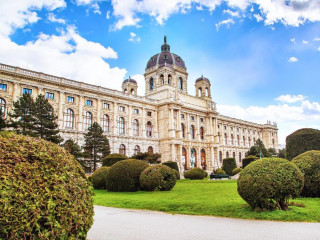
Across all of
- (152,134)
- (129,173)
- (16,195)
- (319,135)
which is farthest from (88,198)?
(152,134)

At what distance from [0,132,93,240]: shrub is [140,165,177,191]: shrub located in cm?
1251

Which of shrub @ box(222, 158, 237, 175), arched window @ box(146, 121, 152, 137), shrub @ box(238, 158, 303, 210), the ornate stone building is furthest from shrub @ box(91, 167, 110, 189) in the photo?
arched window @ box(146, 121, 152, 137)

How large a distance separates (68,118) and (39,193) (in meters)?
36.2

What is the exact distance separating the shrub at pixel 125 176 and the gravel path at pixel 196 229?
852 cm

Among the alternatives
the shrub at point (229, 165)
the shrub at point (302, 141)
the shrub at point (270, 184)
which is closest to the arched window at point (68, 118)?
the shrub at point (229, 165)

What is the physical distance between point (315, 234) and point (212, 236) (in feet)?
8.36

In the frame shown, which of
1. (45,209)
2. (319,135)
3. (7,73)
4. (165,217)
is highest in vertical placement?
(7,73)

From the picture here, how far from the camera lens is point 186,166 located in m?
53.2

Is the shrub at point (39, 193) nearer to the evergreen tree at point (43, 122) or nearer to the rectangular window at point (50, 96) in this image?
the evergreen tree at point (43, 122)

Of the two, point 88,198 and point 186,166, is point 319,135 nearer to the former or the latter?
point 88,198

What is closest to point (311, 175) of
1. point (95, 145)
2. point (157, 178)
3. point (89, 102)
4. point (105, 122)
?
point (157, 178)

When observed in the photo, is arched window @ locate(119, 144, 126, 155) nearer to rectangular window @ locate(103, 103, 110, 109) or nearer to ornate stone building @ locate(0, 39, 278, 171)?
ornate stone building @ locate(0, 39, 278, 171)

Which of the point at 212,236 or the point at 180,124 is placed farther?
the point at 180,124

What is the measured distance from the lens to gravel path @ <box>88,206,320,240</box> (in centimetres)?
633
